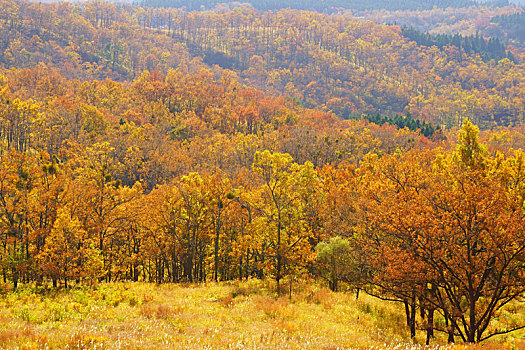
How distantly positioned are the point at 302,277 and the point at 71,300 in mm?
21378

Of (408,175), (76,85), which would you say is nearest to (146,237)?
(408,175)

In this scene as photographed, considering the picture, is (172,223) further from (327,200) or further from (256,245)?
(327,200)

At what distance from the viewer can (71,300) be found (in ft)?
71.8

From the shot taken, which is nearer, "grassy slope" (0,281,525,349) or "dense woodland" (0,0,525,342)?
"grassy slope" (0,281,525,349)

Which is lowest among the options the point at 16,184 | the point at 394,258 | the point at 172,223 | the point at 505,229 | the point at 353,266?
the point at 172,223

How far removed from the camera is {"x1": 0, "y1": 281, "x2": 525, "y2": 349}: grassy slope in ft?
38.5

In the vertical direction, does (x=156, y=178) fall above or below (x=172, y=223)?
below

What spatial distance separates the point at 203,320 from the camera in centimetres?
1744

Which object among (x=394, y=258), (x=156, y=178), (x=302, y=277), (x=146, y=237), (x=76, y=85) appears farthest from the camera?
(x=76, y=85)

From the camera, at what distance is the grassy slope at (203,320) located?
11727 millimetres

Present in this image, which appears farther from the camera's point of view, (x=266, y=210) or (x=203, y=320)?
(x=266, y=210)

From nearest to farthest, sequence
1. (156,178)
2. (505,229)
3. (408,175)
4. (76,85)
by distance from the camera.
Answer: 1. (505,229)
2. (408,175)
3. (156,178)
4. (76,85)

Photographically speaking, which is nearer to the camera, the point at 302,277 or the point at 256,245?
the point at 256,245

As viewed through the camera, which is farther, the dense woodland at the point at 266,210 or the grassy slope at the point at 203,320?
the dense woodland at the point at 266,210
